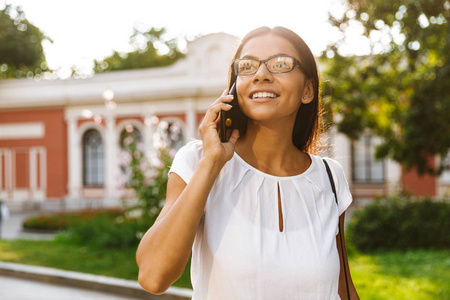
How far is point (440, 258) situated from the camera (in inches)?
384

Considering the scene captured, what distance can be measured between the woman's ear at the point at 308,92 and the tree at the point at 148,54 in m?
38.3

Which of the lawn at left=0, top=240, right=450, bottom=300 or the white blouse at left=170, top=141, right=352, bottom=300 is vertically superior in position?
the white blouse at left=170, top=141, right=352, bottom=300

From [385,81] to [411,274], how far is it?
4.78 meters

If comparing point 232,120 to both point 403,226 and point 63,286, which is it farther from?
point 403,226

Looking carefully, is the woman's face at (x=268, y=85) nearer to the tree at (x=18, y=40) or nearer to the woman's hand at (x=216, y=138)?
the woman's hand at (x=216, y=138)

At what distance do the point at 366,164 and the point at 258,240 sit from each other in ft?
75.1

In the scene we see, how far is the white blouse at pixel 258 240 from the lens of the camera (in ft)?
5.73

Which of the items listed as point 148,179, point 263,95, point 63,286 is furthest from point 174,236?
point 148,179

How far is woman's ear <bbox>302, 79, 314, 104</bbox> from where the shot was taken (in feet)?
6.82

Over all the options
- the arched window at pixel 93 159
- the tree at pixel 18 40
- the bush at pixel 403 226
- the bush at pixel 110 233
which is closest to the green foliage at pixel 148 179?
the bush at pixel 110 233

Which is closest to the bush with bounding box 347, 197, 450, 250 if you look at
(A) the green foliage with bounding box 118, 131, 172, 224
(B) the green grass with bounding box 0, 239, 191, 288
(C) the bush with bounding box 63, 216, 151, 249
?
(A) the green foliage with bounding box 118, 131, 172, 224

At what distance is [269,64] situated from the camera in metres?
1.89

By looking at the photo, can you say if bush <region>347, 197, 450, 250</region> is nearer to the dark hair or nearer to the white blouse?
the dark hair

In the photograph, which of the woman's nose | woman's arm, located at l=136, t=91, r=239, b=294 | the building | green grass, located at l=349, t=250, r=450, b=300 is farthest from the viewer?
Answer: the building
